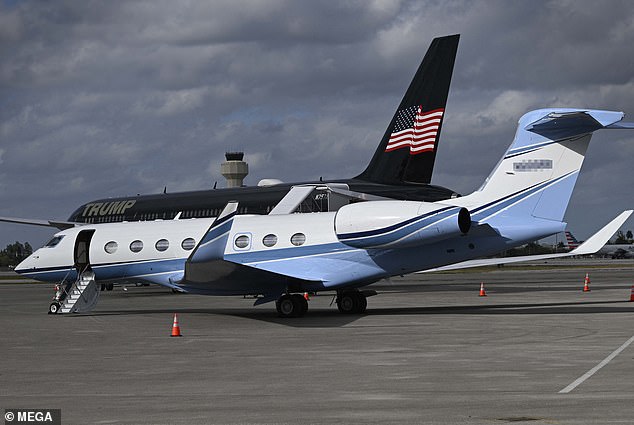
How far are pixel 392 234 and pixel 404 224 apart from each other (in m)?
0.42

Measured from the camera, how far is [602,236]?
26.0m

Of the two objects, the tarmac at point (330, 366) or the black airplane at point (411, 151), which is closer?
the tarmac at point (330, 366)

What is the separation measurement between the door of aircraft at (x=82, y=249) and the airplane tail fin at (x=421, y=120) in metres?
13.3

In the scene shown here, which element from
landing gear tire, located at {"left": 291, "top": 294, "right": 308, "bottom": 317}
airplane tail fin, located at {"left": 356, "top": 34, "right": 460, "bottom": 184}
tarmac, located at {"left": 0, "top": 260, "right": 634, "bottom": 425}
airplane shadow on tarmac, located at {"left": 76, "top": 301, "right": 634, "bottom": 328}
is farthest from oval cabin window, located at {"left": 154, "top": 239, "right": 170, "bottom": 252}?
airplane tail fin, located at {"left": 356, "top": 34, "right": 460, "bottom": 184}

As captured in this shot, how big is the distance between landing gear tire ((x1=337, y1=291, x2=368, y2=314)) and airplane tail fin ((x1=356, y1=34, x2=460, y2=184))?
39.4 ft

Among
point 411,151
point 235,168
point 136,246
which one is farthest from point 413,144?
point 235,168

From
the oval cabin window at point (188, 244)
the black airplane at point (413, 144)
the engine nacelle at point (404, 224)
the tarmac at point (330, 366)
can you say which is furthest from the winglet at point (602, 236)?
the black airplane at point (413, 144)

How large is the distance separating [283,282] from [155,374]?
1078 centimetres

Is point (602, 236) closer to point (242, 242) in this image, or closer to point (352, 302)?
point (352, 302)

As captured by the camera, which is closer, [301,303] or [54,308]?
[301,303]

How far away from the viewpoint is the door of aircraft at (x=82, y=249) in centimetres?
2936

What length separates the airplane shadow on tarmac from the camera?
80.9ft

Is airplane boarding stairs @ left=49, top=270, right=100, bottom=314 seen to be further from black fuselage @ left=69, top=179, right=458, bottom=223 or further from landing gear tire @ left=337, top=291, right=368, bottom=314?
black fuselage @ left=69, top=179, right=458, bottom=223

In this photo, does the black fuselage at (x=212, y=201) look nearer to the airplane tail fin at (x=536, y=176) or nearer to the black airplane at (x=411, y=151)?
the black airplane at (x=411, y=151)
